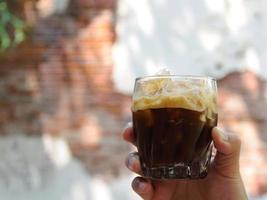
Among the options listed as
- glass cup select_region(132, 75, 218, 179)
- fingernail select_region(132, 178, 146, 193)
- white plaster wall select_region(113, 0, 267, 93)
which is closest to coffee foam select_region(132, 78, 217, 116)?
glass cup select_region(132, 75, 218, 179)

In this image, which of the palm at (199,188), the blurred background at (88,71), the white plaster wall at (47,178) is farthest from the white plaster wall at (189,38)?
the palm at (199,188)

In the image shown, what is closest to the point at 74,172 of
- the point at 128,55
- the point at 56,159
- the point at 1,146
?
the point at 56,159

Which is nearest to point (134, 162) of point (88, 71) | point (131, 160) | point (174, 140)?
point (131, 160)

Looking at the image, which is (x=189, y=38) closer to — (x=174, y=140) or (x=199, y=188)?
(x=199, y=188)

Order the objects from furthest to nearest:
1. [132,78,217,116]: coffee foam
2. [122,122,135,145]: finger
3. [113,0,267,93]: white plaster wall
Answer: [113,0,267,93]: white plaster wall
[122,122,135,145]: finger
[132,78,217,116]: coffee foam

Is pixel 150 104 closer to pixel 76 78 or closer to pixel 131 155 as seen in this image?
pixel 131 155

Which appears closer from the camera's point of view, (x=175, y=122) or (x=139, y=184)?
(x=175, y=122)

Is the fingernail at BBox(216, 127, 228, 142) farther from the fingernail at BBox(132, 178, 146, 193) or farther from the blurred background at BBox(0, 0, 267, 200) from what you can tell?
the blurred background at BBox(0, 0, 267, 200)

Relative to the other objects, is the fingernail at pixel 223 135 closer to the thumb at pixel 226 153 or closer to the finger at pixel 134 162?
the thumb at pixel 226 153
